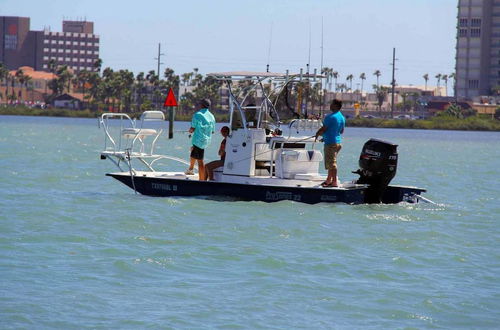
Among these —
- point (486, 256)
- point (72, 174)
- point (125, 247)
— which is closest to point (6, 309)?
point (125, 247)

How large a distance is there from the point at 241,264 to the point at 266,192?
6.60 meters

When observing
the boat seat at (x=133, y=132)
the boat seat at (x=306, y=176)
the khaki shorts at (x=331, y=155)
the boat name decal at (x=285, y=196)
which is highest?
the boat seat at (x=133, y=132)

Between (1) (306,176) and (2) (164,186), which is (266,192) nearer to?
(1) (306,176)

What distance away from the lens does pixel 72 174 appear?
111 feet

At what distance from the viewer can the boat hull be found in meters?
21.4

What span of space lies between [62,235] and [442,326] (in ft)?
24.0

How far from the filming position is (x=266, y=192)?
71.3 feet

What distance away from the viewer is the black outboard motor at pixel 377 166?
21.3 meters

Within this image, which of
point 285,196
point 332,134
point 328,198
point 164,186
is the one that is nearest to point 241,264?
point 328,198

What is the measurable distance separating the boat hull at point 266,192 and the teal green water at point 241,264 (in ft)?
0.69

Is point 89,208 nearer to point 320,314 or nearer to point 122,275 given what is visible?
point 122,275

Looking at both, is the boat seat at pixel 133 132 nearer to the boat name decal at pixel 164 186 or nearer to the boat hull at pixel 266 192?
the boat hull at pixel 266 192

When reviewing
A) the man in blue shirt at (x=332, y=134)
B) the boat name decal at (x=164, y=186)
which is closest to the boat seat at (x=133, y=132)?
the boat name decal at (x=164, y=186)

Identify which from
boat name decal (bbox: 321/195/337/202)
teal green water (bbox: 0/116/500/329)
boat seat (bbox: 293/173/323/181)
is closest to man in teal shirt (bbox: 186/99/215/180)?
teal green water (bbox: 0/116/500/329)
